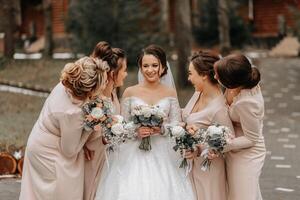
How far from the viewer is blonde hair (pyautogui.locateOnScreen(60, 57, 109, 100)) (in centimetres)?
651

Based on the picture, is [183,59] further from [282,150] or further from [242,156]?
[242,156]

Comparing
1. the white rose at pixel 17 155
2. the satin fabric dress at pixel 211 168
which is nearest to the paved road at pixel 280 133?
the white rose at pixel 17 155

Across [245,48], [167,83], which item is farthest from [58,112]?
[245,48]

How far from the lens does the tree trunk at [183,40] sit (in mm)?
24172

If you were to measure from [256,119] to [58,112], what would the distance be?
1.80m

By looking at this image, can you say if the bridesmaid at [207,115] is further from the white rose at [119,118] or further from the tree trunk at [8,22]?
the tree trunk at [8,22]

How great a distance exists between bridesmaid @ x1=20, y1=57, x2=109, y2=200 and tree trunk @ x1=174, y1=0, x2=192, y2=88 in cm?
1728

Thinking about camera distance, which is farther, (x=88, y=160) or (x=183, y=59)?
(x=183, y=59)

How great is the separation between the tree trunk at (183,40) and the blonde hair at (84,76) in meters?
17.5

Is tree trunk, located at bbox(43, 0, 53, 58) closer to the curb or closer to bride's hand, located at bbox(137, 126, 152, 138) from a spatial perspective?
the curb

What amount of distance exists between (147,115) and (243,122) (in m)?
0.89

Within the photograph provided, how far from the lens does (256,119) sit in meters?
6.80

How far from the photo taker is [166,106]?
24.0 ft

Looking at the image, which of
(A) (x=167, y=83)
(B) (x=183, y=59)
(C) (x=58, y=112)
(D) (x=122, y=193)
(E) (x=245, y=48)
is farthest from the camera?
(E) (x=245, y=48)
